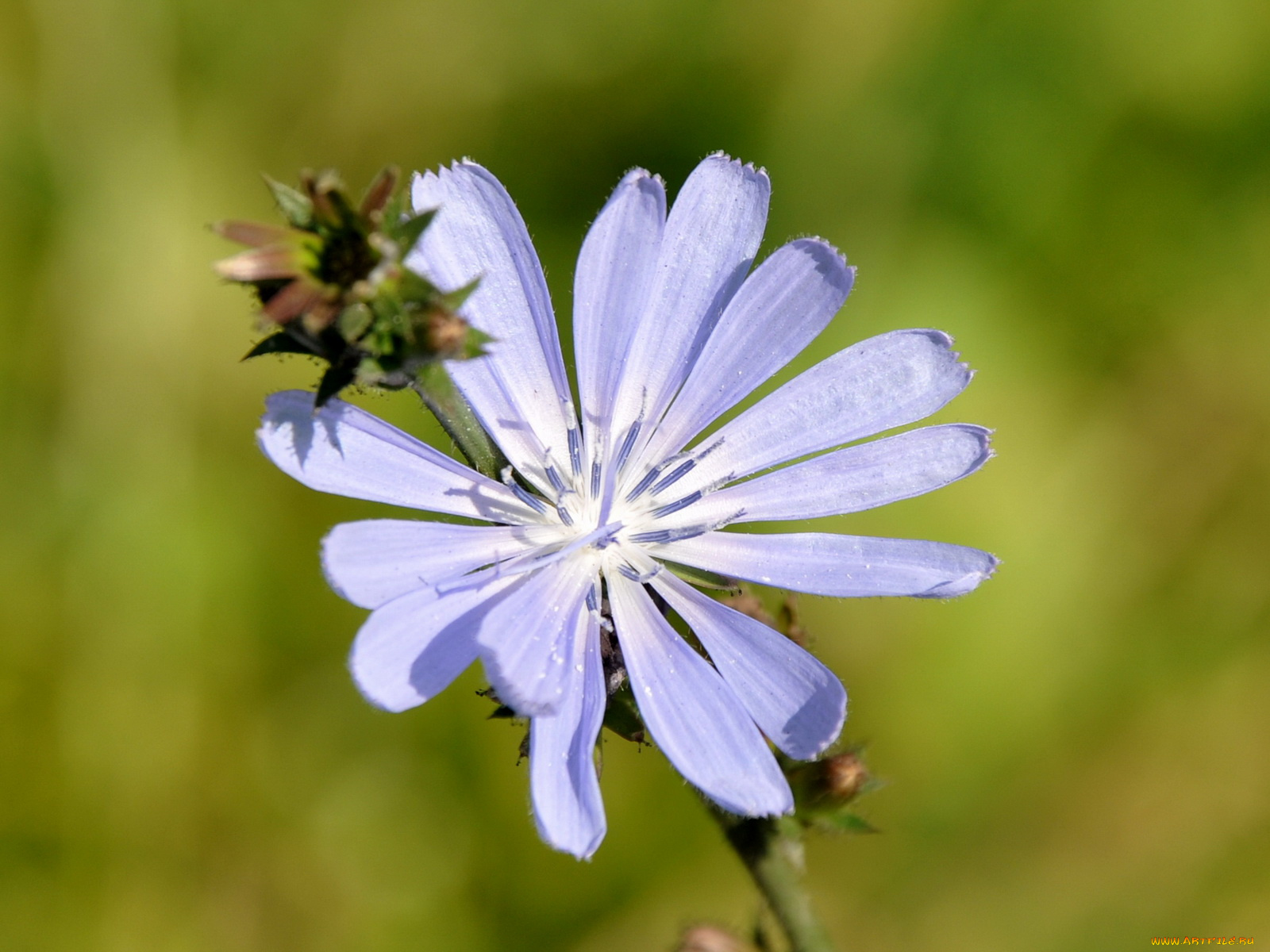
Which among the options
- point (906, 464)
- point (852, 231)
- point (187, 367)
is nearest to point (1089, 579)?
point (852, 231)

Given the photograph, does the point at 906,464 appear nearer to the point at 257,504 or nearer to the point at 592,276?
the point at 592,276

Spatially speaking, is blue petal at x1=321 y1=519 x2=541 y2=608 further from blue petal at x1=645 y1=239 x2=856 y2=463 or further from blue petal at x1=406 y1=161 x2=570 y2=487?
blue petal at x1=645 y1=239 x2=856 y2=463

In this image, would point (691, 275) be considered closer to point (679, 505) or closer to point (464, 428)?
point (679, 505)

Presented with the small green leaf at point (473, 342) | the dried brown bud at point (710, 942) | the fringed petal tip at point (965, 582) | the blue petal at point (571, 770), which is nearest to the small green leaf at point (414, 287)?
the small green leaf at point (473, 342)

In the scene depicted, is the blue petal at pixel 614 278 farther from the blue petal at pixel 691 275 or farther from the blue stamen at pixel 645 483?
the blue stamen at pixel 645 483

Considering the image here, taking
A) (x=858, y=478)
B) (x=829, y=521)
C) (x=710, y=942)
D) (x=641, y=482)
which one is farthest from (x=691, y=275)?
(x=829, y=521)

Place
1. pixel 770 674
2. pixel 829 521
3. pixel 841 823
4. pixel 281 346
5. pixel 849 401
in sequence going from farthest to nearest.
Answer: pixel 829 521, pixel 841 823, pixel 849 401, pixel 770 674, pixel 281 346

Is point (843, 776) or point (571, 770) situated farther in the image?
point (843, 776)
